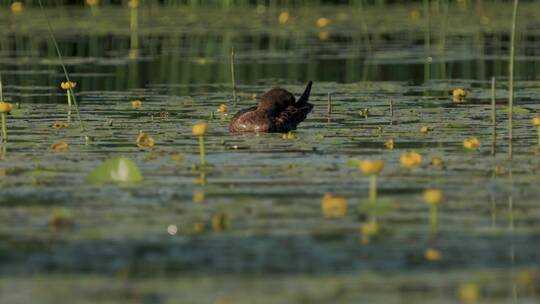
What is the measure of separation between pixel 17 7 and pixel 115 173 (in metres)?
17.3

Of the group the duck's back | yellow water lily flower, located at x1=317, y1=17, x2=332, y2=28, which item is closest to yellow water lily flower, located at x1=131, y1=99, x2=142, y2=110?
the duck's back

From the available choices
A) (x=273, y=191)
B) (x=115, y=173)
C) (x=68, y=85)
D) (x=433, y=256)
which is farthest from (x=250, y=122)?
(x=433, y=256)

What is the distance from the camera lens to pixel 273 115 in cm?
1152

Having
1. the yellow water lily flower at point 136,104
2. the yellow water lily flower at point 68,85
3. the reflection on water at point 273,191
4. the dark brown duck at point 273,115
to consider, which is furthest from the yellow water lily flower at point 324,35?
the yellow water lily flower at point 68,85

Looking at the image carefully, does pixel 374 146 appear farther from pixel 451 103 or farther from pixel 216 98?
pixel 216 98

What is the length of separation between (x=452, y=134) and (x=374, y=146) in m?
0.94

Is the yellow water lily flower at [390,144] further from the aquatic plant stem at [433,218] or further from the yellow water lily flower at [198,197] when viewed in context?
the aquatic plant stem at [433,218]

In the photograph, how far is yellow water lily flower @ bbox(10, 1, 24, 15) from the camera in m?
24.6

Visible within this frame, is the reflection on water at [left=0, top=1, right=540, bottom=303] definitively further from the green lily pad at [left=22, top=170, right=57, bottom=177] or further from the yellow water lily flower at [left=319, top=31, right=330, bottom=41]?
the yellow water lily flower at [left=319, top=31, right=330, bottom=41]

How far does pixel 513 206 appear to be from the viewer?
7.25 metres

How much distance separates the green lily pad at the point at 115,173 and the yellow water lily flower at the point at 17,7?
17140mm

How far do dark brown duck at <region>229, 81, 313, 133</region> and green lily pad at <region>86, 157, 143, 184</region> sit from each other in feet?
10.0

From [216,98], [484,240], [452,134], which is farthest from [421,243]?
[216,98]

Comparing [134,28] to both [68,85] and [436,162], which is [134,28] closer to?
[68,85]
